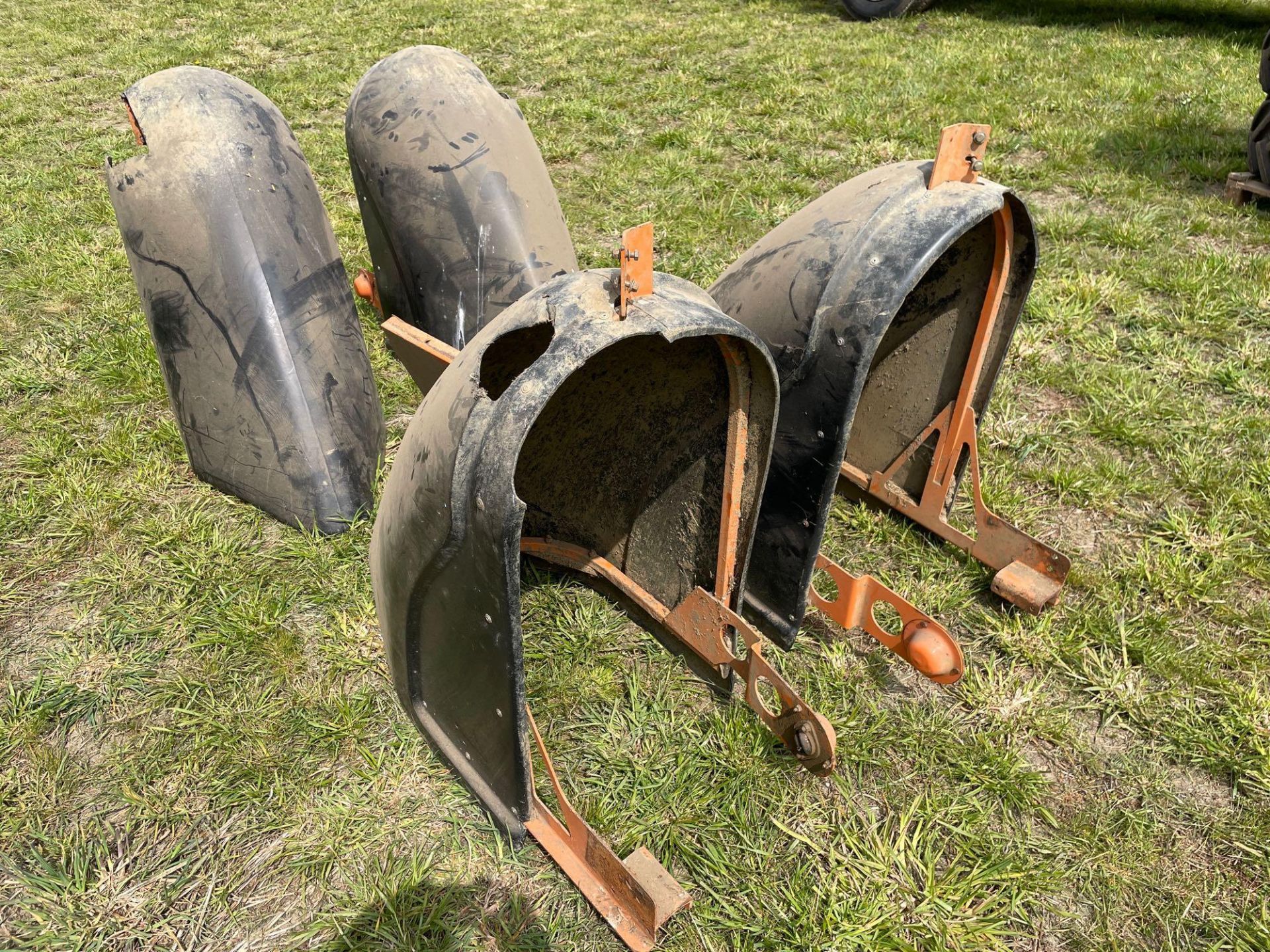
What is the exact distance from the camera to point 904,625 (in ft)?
6.85

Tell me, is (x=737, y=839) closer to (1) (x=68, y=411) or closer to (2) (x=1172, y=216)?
(1) (x=68, y=411)

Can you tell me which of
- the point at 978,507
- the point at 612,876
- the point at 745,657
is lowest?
the point at 612,876

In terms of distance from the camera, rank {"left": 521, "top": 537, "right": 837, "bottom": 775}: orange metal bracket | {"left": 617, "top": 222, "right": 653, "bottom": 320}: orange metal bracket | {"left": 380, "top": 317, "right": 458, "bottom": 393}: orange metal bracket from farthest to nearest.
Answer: {"left": 380, "top": 317, "right": 458, "bottom": 393}: orange metal bracket < {"left": 521, "top": 537, "right": 837, "bottom": 775}: orange metal bracket < {"left": 617, "top": 222, "right": 653, "bottom": 320}: orange metal bracket

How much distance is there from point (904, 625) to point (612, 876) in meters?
0.95

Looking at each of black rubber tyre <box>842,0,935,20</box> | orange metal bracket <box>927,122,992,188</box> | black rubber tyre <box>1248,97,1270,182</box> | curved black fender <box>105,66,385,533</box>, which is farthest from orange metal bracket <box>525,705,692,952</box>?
black rubber tyre <box>842,0,935,20</box>

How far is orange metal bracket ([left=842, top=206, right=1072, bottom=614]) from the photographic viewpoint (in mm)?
2232

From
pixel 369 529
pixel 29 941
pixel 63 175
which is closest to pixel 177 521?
pixel 369 529

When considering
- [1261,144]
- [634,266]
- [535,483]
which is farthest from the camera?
[1261,144]

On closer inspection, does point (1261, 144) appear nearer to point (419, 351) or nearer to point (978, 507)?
point (978, 507)

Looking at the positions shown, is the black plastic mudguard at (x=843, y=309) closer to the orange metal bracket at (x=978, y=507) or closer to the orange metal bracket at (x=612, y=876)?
the orange metal bracket at (x=978, y=507)

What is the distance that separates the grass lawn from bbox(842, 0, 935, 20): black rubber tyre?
15.7 ft

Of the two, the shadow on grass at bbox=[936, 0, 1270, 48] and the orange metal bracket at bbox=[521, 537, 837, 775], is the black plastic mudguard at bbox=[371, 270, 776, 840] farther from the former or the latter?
the shadow on grass at bbox=[936, 0, 1270, 48]

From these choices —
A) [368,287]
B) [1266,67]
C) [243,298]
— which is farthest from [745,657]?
[1266,67]

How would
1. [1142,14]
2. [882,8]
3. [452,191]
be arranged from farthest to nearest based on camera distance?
[882,8] → [1142,14] → [452,191]
